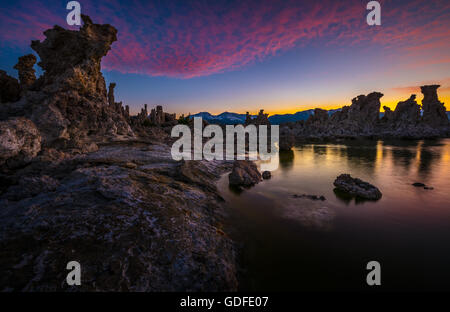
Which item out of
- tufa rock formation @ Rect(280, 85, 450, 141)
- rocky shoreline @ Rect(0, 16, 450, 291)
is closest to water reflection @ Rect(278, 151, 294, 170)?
rocky shoreline @ Rect(0, 16, 450, 291)

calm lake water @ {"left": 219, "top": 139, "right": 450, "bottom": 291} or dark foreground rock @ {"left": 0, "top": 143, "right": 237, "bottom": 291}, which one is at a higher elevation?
dark foreground rock @ {"left": 0, "top": 143, "right": 237, "bottom": 291}

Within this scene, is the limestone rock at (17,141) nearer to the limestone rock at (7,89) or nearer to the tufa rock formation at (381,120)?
the limestone rock at (7,89)

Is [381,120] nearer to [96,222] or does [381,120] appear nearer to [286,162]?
[286,162]

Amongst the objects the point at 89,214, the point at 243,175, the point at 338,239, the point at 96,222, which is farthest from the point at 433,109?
the point at 89,214

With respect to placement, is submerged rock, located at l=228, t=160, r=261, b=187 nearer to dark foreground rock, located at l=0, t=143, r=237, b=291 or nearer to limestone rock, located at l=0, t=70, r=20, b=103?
dark foreground rock, located at l=0, t=143, r=237, b=291

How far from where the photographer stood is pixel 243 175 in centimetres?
1877

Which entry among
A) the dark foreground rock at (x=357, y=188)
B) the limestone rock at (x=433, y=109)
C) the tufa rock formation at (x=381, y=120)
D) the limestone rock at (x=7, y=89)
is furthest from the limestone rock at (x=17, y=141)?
the limestone rock at (x=433, y=109)

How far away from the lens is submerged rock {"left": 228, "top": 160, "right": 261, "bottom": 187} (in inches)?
719

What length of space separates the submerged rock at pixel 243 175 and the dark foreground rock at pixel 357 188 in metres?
7.95

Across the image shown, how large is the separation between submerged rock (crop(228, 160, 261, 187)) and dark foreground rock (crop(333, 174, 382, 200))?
795 cm

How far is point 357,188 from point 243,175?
1021 centimetres
